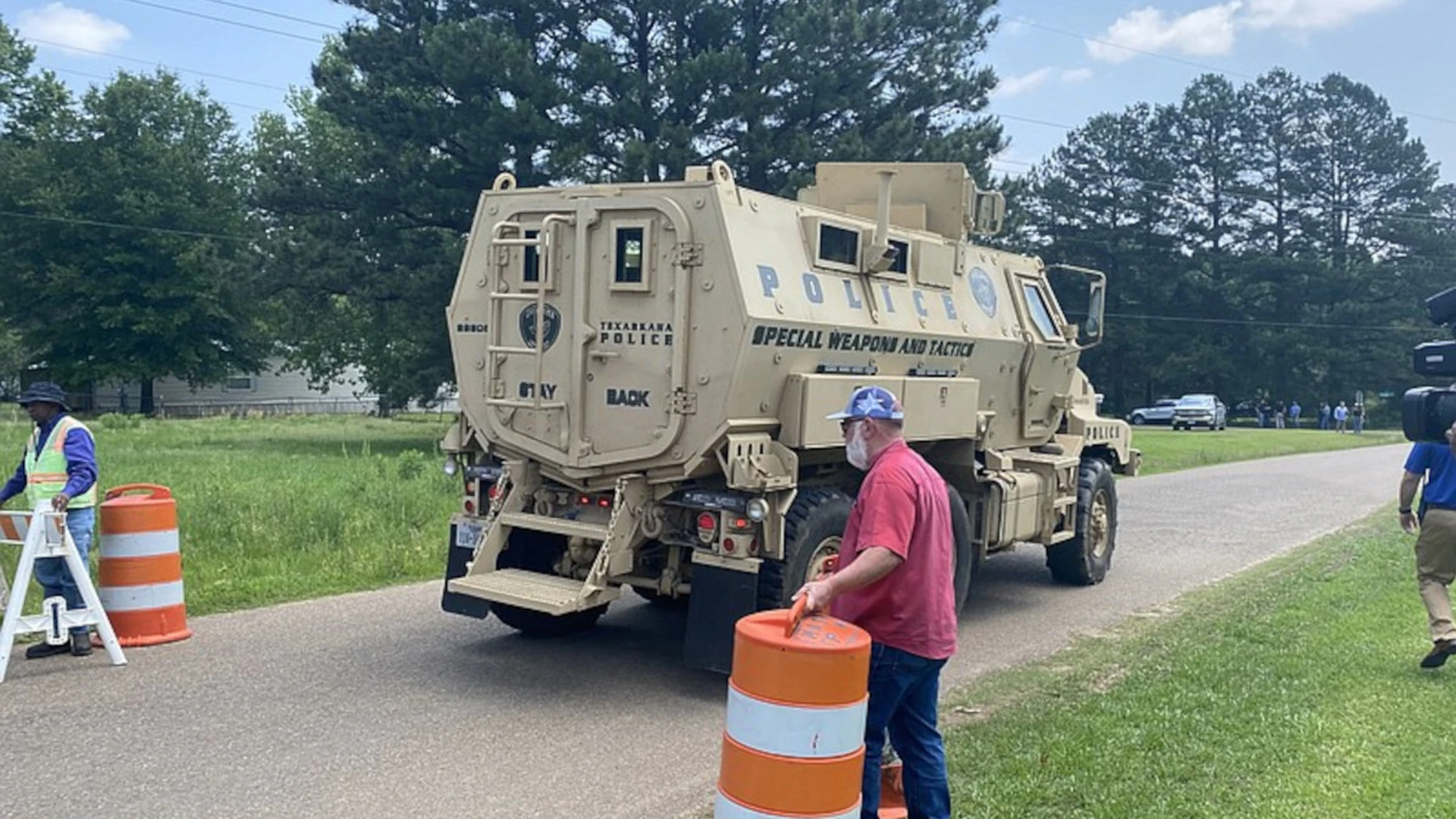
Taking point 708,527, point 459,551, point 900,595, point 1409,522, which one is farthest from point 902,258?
point 900,595

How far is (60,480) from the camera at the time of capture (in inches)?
293

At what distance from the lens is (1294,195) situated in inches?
2576

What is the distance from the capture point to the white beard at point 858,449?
14.7 ft

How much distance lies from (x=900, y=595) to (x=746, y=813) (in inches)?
38.3

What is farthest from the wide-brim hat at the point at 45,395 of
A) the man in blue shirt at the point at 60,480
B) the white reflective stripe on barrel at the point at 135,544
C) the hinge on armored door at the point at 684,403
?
the hinge on armored door at the point at 684,403

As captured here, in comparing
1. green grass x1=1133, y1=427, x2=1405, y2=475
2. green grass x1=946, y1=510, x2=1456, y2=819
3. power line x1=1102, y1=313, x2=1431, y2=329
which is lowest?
green grass x1=946, y1=510, x2=1456, y2=819

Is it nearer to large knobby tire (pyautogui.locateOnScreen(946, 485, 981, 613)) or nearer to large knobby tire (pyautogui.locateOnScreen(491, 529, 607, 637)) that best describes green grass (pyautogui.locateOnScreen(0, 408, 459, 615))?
large knobby tire (pyautogui.locateOnScreen(491, 529, 607, 637))

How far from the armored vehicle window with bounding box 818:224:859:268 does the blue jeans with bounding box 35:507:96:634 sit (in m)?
4.95

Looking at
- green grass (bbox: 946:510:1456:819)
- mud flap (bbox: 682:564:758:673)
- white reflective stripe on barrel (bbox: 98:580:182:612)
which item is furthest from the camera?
white reflective stripe on barrel (bbox: 98:580:182:612)

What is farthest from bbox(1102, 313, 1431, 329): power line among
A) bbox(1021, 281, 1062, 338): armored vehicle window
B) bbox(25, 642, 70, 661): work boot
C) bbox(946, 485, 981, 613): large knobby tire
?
bbox(25, 642, 70, 661): work boot

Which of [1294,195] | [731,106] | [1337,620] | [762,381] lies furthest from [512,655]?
[1294,195]

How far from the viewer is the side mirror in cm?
1109

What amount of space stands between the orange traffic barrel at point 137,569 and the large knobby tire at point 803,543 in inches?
155

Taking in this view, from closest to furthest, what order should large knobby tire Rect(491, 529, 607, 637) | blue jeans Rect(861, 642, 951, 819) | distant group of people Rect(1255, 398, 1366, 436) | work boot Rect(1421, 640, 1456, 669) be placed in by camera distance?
1. blue jeans Rect(861, 642, 951, 819)
2. work boot Rect(1421, 640, 1456, 669)
3. large knobby tire Rect(491, 529, 607, 637)
4. distant group of people Rect(1255, 398, 1366, 436)
